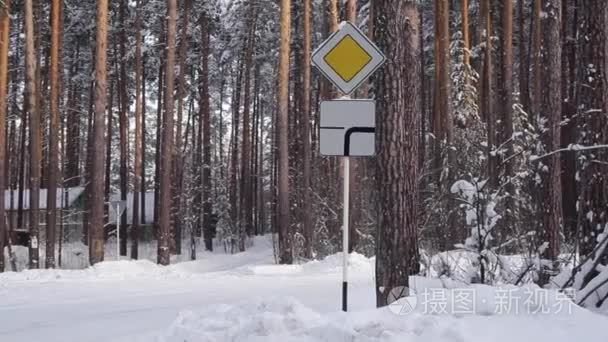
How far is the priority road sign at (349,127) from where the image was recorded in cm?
559

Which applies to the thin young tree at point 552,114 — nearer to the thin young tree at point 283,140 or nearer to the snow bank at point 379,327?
the snow bank at point 379,327

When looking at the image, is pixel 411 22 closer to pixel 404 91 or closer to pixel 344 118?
pixel 404 91

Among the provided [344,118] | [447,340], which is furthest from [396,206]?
[447,340]

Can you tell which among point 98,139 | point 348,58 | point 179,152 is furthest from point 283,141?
point 179,152

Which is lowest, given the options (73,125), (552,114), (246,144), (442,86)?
(552,114)

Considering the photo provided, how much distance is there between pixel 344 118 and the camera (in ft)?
18.5

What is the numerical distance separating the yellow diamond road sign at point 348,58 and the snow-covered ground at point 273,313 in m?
2.07

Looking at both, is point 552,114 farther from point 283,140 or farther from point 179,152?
point 179,152

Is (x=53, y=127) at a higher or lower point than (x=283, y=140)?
higher

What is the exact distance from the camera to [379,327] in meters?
4.10

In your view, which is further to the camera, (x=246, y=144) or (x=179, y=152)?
(x=246, y=144)

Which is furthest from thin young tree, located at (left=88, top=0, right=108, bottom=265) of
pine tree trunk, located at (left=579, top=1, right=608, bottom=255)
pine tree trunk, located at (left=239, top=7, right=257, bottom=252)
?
pine tree trunk, located at (left=579, top=1, right=608, bottom=255)

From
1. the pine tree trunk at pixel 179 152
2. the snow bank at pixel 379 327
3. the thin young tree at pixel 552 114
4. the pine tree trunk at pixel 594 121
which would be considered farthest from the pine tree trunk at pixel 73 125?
the snow bank at pixel 379 327

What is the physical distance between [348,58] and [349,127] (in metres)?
0.73
